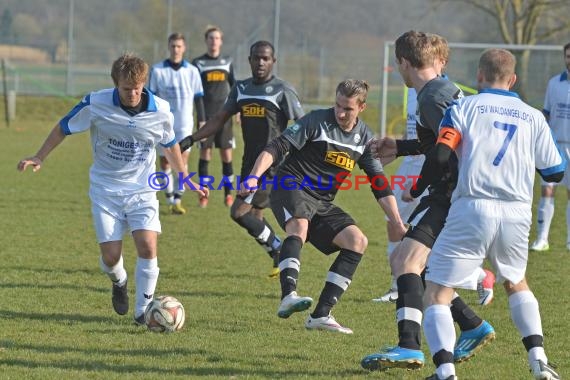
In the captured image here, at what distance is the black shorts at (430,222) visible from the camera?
549 centimetres

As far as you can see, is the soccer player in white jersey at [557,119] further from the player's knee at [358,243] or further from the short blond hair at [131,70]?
the short blond hair at [131,70]

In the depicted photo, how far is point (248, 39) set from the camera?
3947 cm

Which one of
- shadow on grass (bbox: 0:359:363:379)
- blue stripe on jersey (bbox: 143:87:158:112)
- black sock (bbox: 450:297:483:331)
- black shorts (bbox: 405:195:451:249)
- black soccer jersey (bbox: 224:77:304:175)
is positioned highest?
blue stripe on jersey (bbox: 143:87:158:112)

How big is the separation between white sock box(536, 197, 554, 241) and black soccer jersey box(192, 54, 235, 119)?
5.08 metres

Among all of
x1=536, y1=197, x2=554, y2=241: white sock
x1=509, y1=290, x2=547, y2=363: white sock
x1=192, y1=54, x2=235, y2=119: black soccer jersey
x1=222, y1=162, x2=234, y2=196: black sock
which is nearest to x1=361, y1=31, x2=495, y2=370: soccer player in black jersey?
x1=509, y1=290, x2=547, y2=363: white sock

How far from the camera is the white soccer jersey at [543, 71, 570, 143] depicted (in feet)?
35.1

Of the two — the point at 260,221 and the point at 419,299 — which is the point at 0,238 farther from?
the point at 419,299

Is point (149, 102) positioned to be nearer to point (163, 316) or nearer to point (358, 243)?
point (163, 316)

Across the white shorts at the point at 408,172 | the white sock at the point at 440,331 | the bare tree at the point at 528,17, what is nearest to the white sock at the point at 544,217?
the white shorts at the point at 408,172

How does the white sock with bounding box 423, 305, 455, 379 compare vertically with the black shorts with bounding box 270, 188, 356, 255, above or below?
below

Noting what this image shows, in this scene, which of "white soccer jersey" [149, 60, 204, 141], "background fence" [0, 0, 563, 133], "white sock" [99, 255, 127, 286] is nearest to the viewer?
"white sock" [99, 255, 127, 286]

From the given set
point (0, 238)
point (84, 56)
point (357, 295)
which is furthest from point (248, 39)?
point (357, 295)

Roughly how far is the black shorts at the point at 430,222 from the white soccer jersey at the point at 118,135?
2.02m

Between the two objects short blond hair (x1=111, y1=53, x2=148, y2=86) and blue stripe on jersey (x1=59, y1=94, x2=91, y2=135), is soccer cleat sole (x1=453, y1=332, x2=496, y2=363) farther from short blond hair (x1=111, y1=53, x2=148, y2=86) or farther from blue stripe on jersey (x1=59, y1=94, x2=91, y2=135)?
blue stripe on jersey (x1=59, y1=94, x2=91, y2=135)
